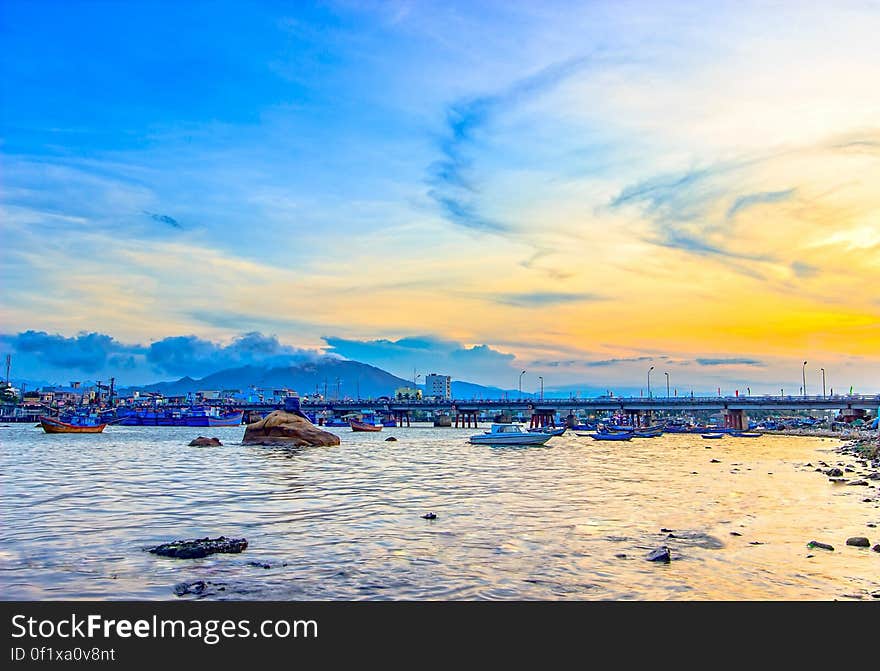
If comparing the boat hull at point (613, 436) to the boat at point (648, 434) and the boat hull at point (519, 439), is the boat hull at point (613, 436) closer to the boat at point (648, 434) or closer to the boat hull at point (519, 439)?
the boat at point (648, 434)

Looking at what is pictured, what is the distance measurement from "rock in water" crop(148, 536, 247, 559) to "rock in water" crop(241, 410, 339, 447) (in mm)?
65032

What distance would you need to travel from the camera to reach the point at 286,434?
8394cm

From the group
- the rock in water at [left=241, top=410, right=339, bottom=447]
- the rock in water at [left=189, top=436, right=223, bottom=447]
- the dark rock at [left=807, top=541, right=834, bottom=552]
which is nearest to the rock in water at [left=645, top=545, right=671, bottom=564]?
the dark rock at [left=807, top=541, right=834, bottom=552]

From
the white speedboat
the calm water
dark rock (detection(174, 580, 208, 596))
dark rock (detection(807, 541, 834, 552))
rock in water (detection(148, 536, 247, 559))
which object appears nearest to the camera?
dark rock (detection(174, 580, 208, 596))

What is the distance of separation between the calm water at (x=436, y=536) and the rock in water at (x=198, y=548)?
506mm

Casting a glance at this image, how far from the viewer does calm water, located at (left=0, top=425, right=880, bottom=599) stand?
49.1ft

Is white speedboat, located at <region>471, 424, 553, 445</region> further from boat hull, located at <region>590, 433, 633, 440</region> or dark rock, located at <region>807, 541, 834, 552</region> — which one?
dark rock, located at <region>807, 541, 834, 552</region>

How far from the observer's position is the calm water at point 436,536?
49.1 feet

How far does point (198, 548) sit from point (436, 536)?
718 centimetres

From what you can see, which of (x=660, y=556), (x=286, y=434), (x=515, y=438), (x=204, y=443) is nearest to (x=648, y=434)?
(x=515, y=438)

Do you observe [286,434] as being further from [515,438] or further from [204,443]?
[515,438]
